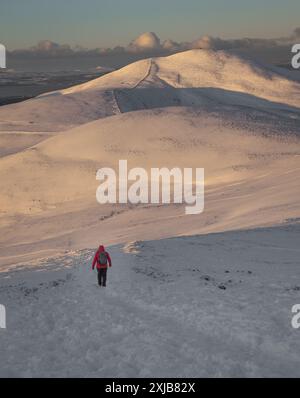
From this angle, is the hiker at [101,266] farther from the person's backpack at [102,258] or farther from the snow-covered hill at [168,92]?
the snow-covered hill at [168,92]

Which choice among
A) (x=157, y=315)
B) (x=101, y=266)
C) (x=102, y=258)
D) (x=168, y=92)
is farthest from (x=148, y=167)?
(x=168, y=92)

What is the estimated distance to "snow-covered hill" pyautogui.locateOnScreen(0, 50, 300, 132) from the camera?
10031 centimetres

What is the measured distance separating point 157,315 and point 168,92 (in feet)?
395

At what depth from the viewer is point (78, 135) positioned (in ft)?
185

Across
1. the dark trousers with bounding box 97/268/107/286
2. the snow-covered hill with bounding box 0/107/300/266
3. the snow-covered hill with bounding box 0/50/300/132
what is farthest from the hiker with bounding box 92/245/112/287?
the snow-covered hill with bounding box 0/50/300/132

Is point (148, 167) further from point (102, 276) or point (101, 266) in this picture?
point (101, 266)

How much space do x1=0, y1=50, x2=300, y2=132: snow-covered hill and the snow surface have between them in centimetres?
7385

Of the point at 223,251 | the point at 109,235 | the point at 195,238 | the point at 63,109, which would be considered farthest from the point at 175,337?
the point at 63,109

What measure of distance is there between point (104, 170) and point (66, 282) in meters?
30.6

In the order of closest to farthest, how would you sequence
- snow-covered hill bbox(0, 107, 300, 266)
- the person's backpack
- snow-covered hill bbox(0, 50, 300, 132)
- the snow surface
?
the snow surface
the person's backpack
snow-covered hill bbox(0, 107, 300, 266)
snow-covered hill bbox(0, 50, 300, 132)

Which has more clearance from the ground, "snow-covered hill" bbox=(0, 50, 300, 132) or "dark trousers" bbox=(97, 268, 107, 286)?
"snow-covered hill" bbox=(0, 50, 300, 132)

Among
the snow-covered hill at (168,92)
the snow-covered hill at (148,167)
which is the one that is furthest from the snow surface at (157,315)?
the snow-covered hill at (168,92)

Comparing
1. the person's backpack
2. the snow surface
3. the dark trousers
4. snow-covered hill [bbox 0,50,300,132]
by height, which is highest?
snow-covered hill [bbox 0,50,300,132]

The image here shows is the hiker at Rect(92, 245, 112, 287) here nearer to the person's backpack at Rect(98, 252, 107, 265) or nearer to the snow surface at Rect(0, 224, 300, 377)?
the person's backpack at Rect(98, 252, 107, 265)
